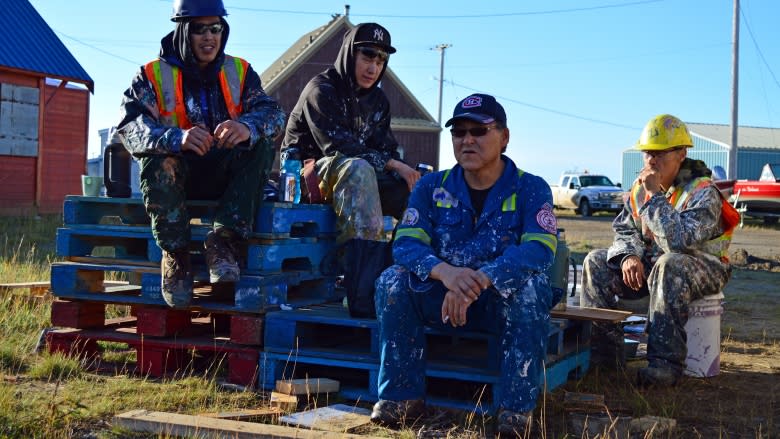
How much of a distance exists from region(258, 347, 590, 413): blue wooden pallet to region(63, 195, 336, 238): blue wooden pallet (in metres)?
0.75

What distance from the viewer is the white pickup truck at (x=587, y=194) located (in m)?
33.8

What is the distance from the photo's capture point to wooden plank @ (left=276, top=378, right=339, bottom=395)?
455cm

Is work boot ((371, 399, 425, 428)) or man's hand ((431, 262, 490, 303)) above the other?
man's hand ((431, 262, 490, 303))

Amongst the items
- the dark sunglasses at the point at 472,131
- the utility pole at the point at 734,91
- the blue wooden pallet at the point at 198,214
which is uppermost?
the utility pole at the point at 734,91

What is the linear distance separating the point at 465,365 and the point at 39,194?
17094 mm

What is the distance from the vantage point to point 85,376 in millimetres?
4984

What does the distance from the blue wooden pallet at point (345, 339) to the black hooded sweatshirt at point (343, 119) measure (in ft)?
3.63

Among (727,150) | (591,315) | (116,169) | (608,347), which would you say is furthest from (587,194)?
(116,169)

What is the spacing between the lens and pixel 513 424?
12.9ft

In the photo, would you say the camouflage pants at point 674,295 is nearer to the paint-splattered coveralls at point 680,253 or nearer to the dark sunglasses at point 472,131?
the paint-splattered coveralls at point 680,253

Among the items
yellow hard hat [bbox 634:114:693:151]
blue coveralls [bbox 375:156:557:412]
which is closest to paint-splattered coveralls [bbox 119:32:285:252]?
blue coveralls [bbox 375:156:557:412]

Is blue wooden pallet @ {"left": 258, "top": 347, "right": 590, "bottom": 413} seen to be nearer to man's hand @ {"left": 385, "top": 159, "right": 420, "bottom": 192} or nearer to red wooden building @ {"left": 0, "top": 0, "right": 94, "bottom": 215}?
man's hand @ {"left": 385, "top": 159, "right": 420, "bottom": 192}

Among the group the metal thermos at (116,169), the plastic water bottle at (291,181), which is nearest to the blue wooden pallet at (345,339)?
the plastic water bottle at (291,181)

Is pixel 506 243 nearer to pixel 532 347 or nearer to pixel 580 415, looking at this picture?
pixel 532 347
